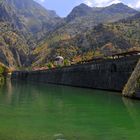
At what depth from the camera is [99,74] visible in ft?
297

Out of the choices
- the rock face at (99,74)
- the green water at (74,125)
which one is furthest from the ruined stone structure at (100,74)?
the green water at (74,125)

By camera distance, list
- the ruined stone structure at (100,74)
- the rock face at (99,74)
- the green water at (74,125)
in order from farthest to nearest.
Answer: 1. the rock face at (99,74)
2. the ruined stone structure at (100,74)
3. the green water at (74,125)

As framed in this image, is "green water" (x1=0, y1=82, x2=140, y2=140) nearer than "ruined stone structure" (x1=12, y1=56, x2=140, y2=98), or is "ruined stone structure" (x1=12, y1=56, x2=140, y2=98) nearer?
"green water" (x1=0, y1=82, x2=140, y2=140)

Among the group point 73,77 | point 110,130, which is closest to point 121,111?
point 110,130

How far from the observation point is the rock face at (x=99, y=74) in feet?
242

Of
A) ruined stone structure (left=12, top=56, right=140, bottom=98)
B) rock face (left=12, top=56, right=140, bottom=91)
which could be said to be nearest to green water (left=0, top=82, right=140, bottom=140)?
ruined stone structure (left=12, top=56, right=140, bottom=98)

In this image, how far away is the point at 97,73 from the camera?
9219cm

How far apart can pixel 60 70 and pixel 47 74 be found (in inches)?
759

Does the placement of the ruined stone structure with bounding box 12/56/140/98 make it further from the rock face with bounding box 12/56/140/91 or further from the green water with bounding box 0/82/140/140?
the green water with bounding box 0/82/140/140

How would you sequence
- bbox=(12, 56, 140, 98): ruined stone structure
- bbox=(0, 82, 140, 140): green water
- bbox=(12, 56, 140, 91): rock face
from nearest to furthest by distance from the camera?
1. bbox=(0, 82, 140, 140): green water
2. bbox=(12, 56, 140, 98): ruined stone structure
3. bbox=(12, 56, 140, 91): rock face

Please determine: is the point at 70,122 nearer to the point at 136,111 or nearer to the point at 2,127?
the point at 2,127

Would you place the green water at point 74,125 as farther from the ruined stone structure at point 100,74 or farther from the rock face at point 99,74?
the rock face at point 99,74

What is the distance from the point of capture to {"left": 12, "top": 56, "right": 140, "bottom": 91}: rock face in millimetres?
73750

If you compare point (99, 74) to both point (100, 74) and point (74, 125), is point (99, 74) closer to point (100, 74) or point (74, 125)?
point (100, 74)
